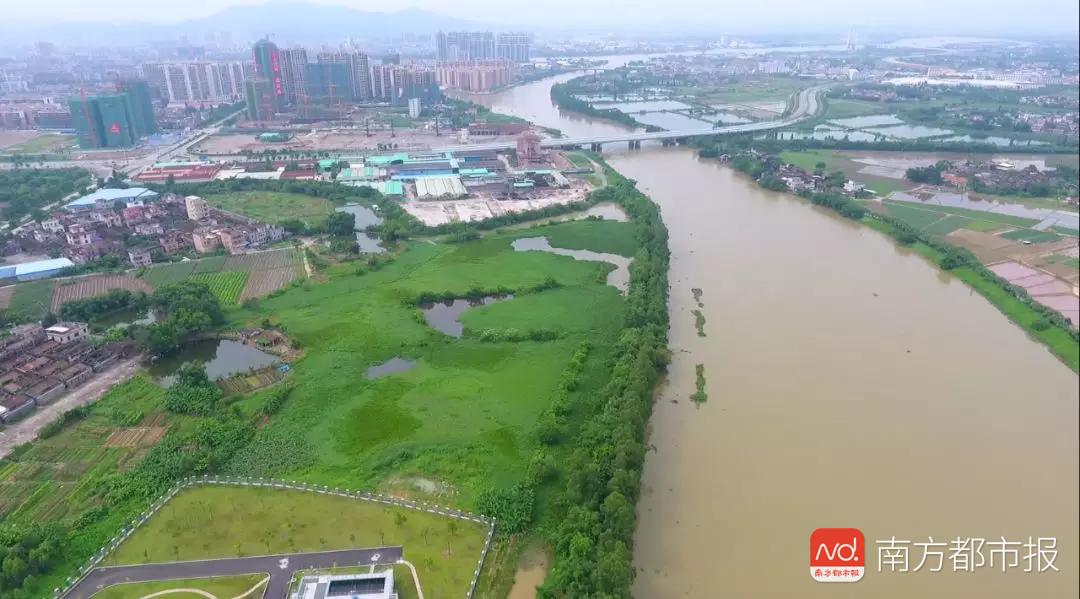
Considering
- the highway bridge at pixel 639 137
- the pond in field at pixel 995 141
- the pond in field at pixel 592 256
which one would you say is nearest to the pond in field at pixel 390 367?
the pond in field at pixel 592 256

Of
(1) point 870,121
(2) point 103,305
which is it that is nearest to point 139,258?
(2) point 103,305

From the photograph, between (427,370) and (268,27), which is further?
(268,27)

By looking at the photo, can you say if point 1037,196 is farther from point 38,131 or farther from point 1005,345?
point 38,131

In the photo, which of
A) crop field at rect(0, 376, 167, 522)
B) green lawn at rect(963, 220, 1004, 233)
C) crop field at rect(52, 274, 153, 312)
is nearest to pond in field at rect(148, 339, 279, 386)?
crop field at rect(0, 376, 167, 522)

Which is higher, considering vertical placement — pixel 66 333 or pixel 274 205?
pixel 274 205

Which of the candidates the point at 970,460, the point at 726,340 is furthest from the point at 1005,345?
the point at 726,340

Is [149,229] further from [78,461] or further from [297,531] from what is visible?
[297,531]
